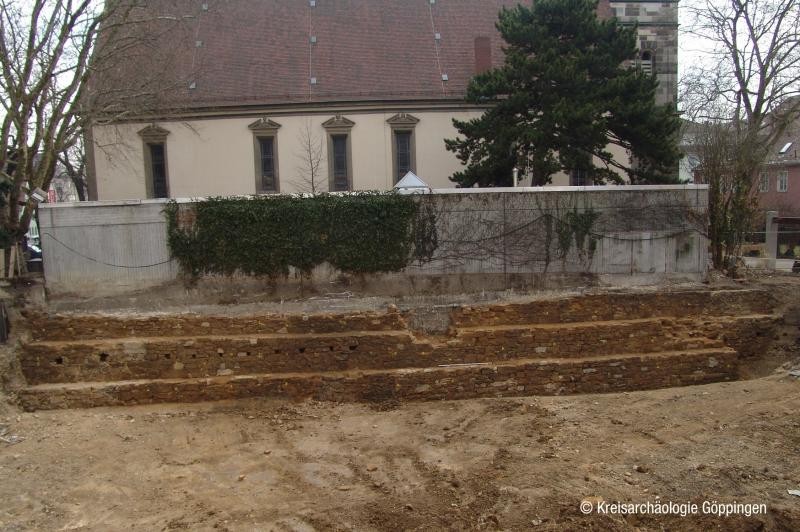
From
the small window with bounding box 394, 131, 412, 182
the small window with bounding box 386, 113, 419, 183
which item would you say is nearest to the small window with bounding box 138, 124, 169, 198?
the small window with bounding box 386, 113, 419, 183

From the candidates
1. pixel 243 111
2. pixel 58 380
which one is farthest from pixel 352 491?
pixel 243 111

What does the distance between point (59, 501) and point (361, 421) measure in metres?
4.28

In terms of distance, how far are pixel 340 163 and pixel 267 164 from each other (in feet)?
10.1

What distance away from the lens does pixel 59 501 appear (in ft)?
21.1

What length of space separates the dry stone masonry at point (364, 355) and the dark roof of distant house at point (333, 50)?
13051 mm

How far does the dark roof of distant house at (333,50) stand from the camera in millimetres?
21391

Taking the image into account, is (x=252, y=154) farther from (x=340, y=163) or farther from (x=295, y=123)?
(x=340, y=163)

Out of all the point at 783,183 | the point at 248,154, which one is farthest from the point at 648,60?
the point at 783,183

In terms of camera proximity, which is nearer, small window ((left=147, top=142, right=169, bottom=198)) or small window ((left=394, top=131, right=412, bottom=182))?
small window ((left=394, top=131, right=412, bottom=182))

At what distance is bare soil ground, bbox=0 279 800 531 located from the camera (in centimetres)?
590

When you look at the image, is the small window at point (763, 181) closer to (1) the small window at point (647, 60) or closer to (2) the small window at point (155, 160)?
(1) the small window at point (647, 60)

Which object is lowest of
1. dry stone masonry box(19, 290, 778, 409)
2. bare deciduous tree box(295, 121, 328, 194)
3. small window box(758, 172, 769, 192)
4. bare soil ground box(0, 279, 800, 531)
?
bare soil ground box(0, 279, 800, 531)

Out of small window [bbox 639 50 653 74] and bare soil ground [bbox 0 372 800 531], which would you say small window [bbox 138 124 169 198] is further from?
small window [bbox 639 50 653 74]

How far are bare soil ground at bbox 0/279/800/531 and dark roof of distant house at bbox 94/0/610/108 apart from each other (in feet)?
50.2
